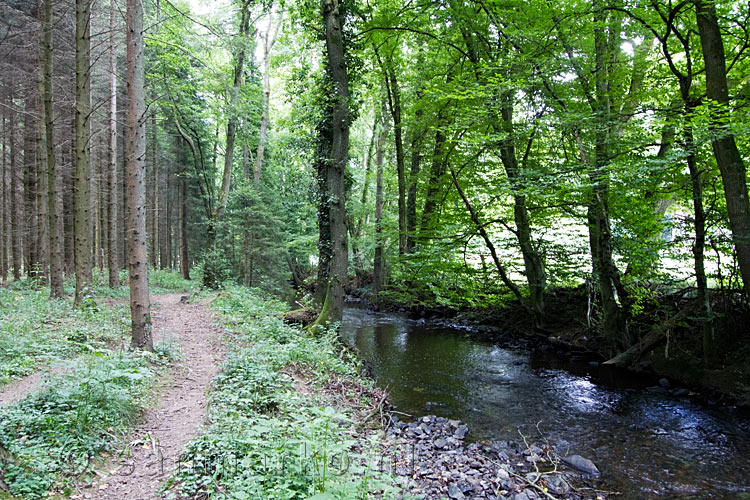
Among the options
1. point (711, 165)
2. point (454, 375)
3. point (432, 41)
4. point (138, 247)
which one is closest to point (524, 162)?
point (711, 165)

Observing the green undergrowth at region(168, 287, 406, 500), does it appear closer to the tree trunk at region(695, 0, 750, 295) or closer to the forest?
the forest

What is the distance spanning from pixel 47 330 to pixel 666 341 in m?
13.4

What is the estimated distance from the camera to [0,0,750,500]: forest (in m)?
→ 4.38

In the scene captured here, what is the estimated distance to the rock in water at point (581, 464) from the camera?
18.8ft

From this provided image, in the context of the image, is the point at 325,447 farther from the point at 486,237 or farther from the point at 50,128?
the point at 50,128

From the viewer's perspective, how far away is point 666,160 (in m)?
7.55

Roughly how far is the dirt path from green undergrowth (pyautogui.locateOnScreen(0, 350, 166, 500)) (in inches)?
8.0

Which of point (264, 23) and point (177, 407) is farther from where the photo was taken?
point (264, 23)

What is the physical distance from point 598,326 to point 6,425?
12.7m

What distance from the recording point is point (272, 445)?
3.79 metres

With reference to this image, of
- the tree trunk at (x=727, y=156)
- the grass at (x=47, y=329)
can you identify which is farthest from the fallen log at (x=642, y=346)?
the grass at (x=47, y=329)

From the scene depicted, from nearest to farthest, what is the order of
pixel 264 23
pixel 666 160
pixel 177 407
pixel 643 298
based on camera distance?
pixel 177 407 < pixel 666 160 < pixel 643 298 < pixel 264 23

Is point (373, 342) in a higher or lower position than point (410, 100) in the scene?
lower

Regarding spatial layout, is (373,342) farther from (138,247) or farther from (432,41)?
(432,41)
